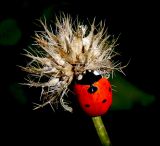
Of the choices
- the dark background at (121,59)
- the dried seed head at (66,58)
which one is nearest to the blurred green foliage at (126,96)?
the dark background at (121,59)

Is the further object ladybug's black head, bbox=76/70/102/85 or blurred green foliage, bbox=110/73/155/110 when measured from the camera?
blurred green foliage, bbox=110/73/155/110

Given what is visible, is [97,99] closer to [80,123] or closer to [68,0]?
[80,123]

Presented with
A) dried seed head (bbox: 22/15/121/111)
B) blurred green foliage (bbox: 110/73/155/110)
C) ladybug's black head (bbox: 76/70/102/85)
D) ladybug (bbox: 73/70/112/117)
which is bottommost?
blurred green foliage (bbox: 110/73/155/110)

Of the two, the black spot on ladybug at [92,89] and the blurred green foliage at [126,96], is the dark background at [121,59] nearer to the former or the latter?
the blurred green foliage at [126,96]

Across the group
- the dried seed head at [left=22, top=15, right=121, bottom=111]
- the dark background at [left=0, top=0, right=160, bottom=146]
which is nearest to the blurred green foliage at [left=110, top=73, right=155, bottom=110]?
the dark background at [left=0, top=0, right=160, bottom=146]

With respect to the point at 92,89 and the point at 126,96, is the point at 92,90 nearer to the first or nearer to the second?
the point at 92,89

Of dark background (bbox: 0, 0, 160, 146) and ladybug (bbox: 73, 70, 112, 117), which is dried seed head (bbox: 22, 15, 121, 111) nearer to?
ladybug (bbox: 73, 70, 112, 117)

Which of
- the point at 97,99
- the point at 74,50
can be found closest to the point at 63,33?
the point at 74,50
